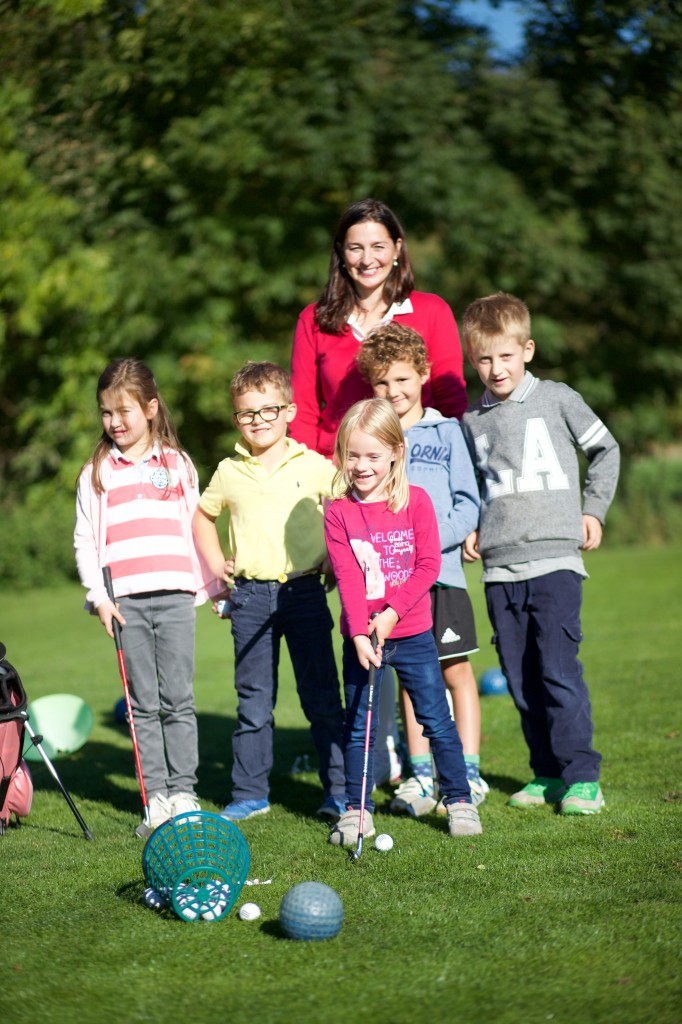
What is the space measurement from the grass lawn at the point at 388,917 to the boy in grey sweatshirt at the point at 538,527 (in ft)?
1.12

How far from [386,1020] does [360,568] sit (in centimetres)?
169

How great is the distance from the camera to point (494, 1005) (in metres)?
2.46

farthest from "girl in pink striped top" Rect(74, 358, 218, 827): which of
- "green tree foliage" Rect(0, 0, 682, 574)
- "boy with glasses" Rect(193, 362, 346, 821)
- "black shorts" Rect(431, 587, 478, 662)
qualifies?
"green tree foliage" Rect(0, 0, 682, 574)

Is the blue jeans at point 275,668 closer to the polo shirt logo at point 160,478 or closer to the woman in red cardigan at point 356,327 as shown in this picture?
the polo shirt logo at point 160,478

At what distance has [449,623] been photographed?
4230 mm

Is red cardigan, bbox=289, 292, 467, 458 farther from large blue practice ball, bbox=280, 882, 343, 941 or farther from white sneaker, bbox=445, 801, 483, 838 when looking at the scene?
large blue practice ball, bbox=280, 882, 343, 941

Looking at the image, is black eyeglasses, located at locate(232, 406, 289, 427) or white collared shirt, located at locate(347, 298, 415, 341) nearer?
black eyeglasses, located at locate(232, 406, 289, 427)

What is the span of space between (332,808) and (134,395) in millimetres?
1752

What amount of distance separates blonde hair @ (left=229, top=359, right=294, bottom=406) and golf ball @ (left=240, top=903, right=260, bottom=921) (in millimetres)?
1903

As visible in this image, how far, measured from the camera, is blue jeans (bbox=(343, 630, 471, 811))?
12.6 ft

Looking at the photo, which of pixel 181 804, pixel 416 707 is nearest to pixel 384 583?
pixel 416 707

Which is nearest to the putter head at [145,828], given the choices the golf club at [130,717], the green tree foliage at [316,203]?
the golf club at [130,717]

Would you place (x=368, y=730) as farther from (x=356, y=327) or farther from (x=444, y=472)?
(x=356, y=327)

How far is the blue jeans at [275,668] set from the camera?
4203 millimetres
